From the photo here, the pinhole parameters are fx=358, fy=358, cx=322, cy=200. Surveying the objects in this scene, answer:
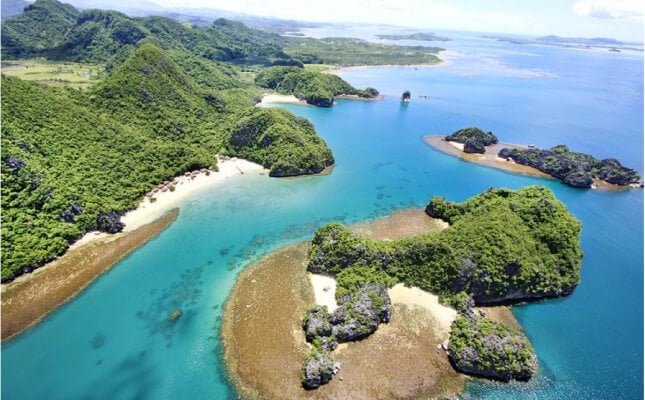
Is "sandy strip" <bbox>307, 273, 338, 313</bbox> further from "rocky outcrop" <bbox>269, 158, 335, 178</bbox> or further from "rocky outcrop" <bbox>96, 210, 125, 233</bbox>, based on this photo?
"rocky outcrop" <bbox>269, 158, 335, 178</bbox>

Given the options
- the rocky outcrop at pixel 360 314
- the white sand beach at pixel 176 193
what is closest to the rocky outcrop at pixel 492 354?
the rocky outcrop at pixel 360 314

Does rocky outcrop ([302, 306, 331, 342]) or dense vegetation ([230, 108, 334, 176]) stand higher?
dense vegetation ([230, 108, 334, 176])

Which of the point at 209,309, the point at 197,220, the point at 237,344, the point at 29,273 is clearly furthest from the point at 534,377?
the point at 29,273

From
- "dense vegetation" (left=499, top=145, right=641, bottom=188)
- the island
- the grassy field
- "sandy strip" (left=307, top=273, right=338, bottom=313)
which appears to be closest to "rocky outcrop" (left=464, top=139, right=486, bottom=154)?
"dense vegetation" (left=499, top=145, right=641, bottom=188)

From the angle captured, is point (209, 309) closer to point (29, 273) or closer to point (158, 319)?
point (158, 319)

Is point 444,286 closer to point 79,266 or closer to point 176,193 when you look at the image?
point 79,266

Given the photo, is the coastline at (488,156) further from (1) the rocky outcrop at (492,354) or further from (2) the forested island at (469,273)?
(1) the rocky outcrop at (492,354)
